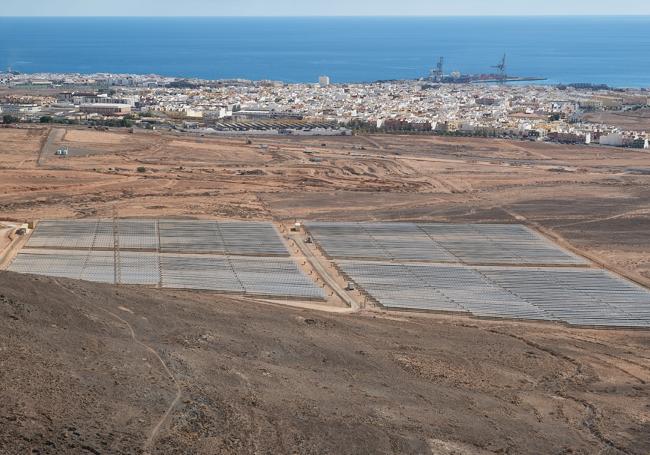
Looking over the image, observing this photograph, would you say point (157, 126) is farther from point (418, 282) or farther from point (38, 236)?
point (418, 282)

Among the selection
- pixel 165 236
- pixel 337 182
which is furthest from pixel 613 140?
pixel 165 236

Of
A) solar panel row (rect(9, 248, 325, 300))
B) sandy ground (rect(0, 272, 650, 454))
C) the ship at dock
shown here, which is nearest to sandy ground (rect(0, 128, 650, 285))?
solar panel row (rect(9, 248, 325, 300))

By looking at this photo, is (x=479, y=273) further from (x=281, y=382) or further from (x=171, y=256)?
(x=281, y=382)

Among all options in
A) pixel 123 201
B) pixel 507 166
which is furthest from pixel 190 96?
pixel 123 201

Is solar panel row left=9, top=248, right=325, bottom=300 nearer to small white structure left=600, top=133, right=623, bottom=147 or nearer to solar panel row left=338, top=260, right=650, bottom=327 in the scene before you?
solar panel row left=338, top=260, right=650, bottom=327

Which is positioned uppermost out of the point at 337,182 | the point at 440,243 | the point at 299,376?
the point at 299,376

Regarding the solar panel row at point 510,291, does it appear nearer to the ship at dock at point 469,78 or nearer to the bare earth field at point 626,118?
the bare earth field at point 626,118
